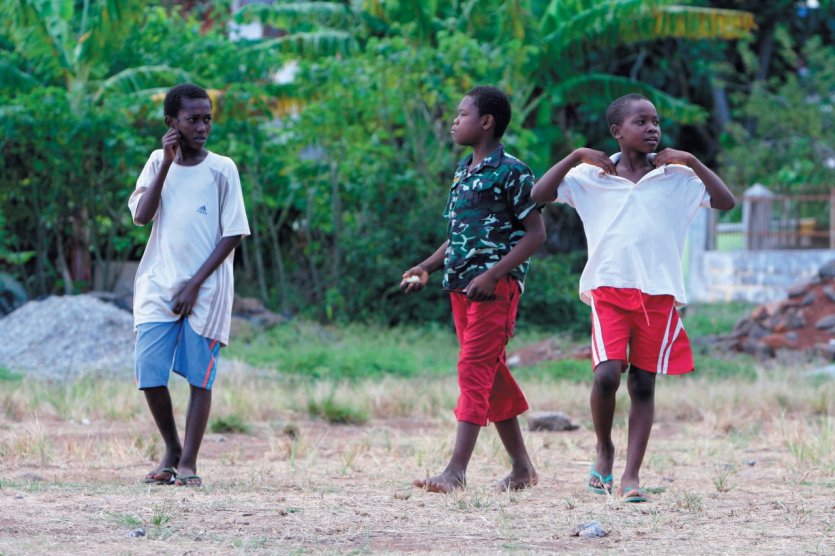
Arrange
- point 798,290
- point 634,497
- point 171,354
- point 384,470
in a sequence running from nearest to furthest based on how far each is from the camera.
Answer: point 634,497 → point 171,354 → point 384,470 → point 798,290

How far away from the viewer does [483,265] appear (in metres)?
5.23

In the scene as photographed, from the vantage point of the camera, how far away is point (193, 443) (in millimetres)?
5328

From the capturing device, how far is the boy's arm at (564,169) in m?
5.07

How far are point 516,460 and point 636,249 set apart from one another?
43.2 inches

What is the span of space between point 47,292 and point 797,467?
11.4 m

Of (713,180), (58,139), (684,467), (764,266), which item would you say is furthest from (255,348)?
(764,266)

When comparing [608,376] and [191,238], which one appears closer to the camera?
[608,376]

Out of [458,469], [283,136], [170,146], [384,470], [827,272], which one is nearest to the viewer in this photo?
[458,469]

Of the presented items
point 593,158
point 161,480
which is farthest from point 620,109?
point 161,480

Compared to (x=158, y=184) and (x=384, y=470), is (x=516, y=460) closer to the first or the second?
(x=384, y=470)

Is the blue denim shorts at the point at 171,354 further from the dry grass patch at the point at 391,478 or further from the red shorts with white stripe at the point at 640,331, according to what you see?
the red shorts with white stripe at the point at 640,331

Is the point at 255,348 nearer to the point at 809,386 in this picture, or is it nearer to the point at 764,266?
the point at 809,386

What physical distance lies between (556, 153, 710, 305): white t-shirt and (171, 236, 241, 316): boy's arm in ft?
4.85

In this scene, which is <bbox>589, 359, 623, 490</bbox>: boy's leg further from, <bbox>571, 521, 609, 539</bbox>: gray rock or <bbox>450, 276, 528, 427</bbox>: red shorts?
<bbox>571, 521, 609, 539</bbox>: gray rock
